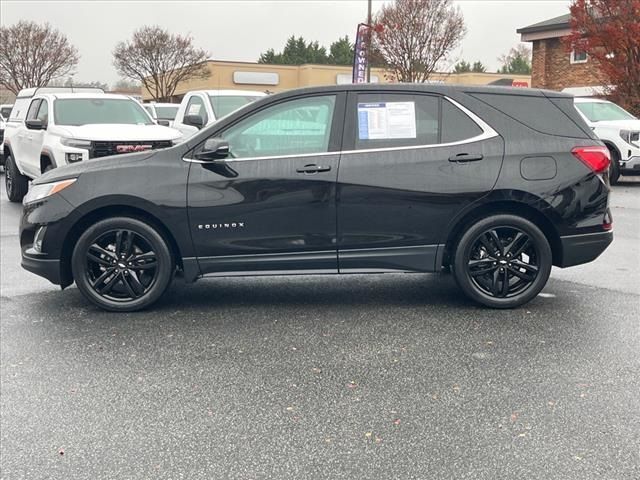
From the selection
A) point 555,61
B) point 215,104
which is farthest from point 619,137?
point 555,61

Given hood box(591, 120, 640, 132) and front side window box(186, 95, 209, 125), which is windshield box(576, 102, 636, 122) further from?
front side window box(186, 95, 209, 125)

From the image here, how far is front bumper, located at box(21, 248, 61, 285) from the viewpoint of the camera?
585 cm

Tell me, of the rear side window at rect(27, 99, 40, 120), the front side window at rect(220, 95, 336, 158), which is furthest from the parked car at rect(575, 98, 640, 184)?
the front side window at rect(220, 95, 336, 158)

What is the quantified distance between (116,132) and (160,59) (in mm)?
41419

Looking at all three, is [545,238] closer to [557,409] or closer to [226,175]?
[557,409]

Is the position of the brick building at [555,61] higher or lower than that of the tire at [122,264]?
higher

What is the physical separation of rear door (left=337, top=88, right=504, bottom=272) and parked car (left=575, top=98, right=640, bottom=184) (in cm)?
1049

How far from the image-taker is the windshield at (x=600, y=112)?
54.5ft

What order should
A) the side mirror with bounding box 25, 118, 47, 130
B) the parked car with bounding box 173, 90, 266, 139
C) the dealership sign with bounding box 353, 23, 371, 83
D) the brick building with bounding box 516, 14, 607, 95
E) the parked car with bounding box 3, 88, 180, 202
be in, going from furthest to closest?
the brick building with bounding box 516, 14, 607, 95 < the dealership sign with bounding box 353, 23, 371, 83 < the parked car with bounding box 173, 90, 266, 139 < the side mirror with bounding box 25, 118, 47, 130 < the parked car with bounding box 3, 88, 180, 202

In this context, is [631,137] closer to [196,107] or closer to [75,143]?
[196,107]

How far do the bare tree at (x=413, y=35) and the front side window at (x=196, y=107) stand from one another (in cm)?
2165

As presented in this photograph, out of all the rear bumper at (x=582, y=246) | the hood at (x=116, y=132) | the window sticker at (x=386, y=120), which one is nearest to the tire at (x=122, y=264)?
the window sticker at (x=386, y=120)

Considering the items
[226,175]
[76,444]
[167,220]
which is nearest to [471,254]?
[226,175]

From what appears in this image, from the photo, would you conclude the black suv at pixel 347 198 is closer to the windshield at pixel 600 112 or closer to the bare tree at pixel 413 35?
the windshield at pixel 600 112
